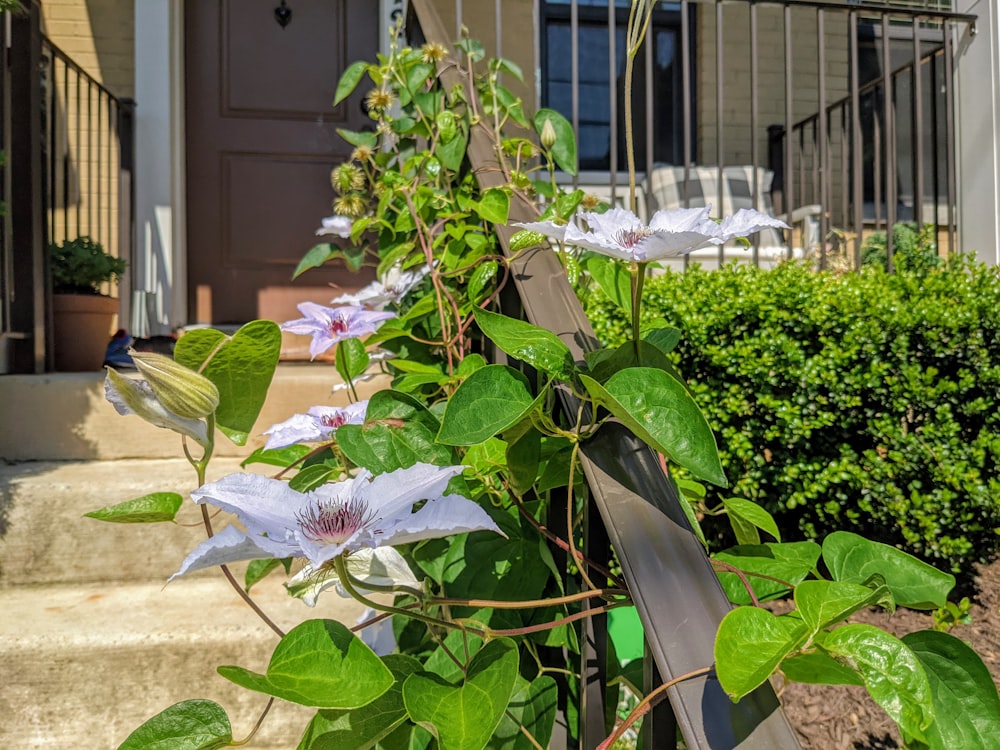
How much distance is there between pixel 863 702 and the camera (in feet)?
5.41

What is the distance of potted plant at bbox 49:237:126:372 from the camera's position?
3.01 m

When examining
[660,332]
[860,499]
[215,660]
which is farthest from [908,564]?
[860,499]

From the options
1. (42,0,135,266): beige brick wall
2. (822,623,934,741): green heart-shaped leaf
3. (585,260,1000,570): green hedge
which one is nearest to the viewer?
(822,623,934,741): green heart-shaped leaf

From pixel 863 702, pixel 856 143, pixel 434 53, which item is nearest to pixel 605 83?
pixel 856 143

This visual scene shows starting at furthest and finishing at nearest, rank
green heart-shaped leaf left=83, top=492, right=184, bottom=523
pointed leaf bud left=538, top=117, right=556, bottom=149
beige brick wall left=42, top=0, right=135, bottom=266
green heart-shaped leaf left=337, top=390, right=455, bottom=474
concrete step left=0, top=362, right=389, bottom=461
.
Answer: beige brick wall left=42, top=0, right=135, bottom=266 < concrete step left=0, top=362, right=389, bottom=461 < pointed leaf bud left=538, top=117, right=556, bottom=149 < green heart-shaped leaf left=337, top=390, right=455, bottom=474 < green heart-shaped leaf left=83, top=492, right=184, bottom=523

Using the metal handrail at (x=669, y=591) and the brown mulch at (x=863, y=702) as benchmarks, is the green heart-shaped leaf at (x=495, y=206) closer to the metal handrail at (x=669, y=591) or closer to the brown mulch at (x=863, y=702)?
the metal handrail at (x=669, y=591)

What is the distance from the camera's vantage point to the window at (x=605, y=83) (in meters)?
5.32

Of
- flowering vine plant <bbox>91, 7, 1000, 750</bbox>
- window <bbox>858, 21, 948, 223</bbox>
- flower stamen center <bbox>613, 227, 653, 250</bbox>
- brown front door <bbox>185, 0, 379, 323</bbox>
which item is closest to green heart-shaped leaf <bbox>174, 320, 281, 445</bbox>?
flowering vine plant <bbox>91, 7, 1000, 750</bbox>

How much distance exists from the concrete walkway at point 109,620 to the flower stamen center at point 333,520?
0.70 metres

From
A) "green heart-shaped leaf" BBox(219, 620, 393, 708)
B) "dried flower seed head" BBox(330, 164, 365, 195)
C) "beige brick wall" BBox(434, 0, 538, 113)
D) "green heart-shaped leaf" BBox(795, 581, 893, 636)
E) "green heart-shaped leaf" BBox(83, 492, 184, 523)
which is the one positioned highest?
"beige brick wall" BBox(434, 0, 538, 113)

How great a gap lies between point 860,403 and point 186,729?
1869 mm

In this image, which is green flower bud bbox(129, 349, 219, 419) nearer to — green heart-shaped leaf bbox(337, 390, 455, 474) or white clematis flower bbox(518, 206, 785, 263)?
green heart-shaped leaf bbox(337, 390, 455, 474)

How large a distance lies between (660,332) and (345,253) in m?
1.06

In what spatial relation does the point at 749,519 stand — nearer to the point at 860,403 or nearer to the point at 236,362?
the point at 236,362
